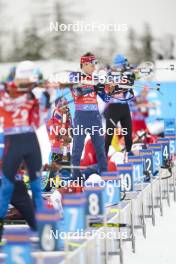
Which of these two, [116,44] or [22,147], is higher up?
[116,44]

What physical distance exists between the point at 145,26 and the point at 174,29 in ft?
14.9

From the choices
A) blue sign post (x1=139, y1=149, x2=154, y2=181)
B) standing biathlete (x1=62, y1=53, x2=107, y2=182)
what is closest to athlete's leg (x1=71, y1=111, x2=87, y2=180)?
standing biathlete (x1=62, y1=53, x2=107, y2=182)

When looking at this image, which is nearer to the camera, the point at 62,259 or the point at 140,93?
the point at 62,259

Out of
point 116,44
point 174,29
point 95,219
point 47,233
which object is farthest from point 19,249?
point 116,44

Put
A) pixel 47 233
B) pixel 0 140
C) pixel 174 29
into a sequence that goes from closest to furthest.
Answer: pixel 47 233 < pixel 0 140 < pixel 174 29

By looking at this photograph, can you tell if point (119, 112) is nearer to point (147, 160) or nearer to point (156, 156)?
point (156, 156)

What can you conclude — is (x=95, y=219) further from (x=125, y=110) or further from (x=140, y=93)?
(x=140, y=93)

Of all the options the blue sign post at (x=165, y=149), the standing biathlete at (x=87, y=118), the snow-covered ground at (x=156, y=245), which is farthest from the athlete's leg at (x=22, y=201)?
the blue sign post at (x=165, y=149)

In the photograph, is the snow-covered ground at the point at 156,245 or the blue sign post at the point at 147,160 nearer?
the snow-covered ground at the point at 156,245

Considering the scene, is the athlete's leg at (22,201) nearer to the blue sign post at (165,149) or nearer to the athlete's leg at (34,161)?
the athlete's leg at (34,161)

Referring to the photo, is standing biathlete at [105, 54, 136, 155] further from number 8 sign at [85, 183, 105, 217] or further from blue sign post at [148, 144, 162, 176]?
number 8 sign at [85, 183, 105, 217]

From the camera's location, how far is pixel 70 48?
24047 millimetres

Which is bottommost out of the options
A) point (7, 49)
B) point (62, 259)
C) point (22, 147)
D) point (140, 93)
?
point (62, 259)

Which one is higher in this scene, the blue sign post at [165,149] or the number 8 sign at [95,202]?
the blue sign post at [165,149]
